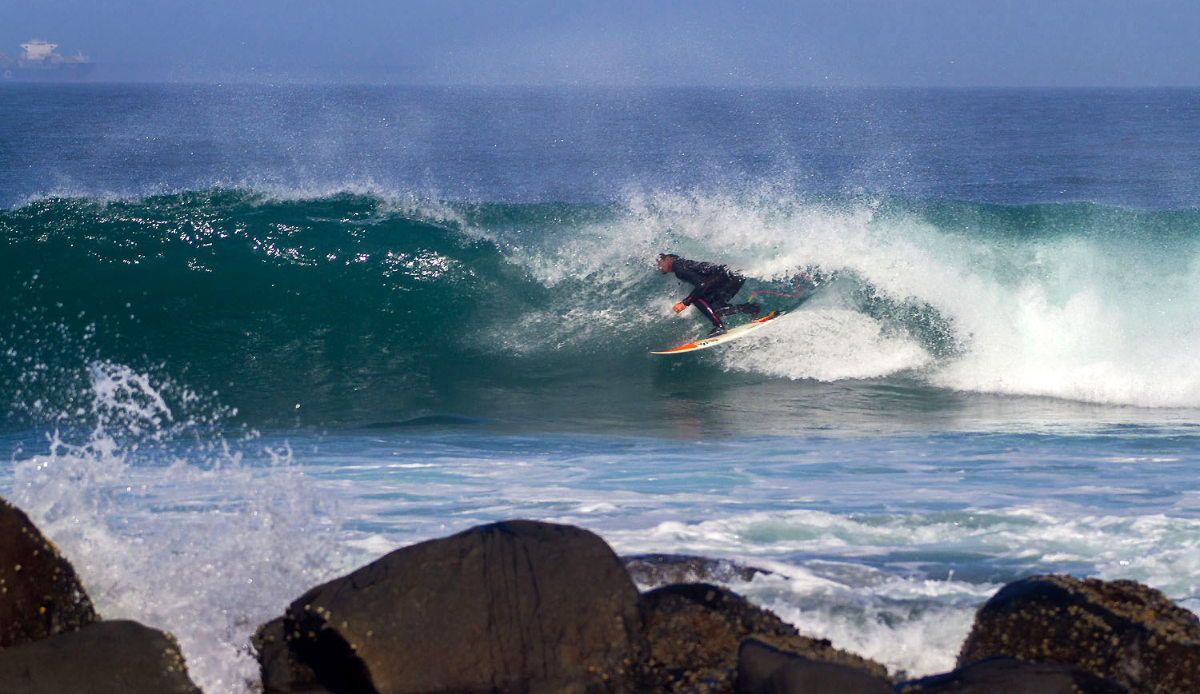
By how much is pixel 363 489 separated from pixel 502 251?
306 inches

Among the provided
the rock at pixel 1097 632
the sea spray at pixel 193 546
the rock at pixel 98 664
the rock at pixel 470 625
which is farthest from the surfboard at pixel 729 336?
the rock at pixel 98 664

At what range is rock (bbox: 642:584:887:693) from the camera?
12.3 ft

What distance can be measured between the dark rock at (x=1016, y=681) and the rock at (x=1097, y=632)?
0.88 ft

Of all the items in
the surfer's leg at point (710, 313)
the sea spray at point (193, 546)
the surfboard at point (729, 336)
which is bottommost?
the sea spray at point (193, 546)

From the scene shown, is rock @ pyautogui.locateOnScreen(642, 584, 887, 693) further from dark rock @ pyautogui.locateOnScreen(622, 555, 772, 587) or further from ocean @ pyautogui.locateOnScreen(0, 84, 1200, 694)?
ocean @ pyautogui.locateOnScreen(0, 84, 1200, 694)

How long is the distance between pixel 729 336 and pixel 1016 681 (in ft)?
27.9

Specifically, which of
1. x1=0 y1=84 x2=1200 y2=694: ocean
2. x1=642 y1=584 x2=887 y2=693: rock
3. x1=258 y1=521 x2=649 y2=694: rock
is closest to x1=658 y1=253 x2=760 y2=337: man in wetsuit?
x1=0 y1=84 x2=1200 y2=694: ocean

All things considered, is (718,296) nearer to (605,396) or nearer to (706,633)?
(605,396)

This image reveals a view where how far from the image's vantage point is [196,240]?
45.4ft

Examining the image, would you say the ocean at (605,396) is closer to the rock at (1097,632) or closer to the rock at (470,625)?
the rock at (1097,632)

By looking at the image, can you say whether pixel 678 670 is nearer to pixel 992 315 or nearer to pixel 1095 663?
pixel 1095 663

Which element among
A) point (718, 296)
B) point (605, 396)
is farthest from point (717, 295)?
point (605, 396)

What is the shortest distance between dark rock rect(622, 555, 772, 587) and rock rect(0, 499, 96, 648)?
2.12 metres

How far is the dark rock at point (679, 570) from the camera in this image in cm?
447
